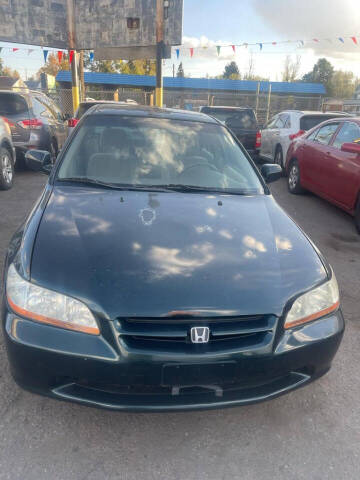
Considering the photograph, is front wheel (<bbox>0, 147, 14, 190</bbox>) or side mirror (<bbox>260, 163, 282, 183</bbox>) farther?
front wheel (<bbox>0, 147, 14, 190</bbox>)

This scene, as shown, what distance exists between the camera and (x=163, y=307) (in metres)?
1.80

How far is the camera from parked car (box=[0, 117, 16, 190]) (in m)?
6.70

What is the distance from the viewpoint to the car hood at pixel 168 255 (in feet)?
6.06

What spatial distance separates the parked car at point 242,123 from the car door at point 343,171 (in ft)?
12.1

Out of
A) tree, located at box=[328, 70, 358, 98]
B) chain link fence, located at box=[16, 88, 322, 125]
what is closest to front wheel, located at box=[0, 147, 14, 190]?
chain link fence, located at box=[16, 88, 322, 125]

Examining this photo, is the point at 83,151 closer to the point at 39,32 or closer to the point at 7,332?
the point at 7,332

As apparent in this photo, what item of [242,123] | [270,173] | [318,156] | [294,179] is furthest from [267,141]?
[270,173]

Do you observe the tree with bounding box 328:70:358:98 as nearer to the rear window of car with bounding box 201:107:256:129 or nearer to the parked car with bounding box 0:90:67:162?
the rear window of car with bounding box 201:107:256:129

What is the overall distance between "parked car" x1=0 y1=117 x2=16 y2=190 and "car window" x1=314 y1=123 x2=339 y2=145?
5428mm

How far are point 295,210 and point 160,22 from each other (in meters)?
10.0

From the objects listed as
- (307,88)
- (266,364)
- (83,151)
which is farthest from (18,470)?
(307,88)

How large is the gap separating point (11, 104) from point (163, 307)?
799 centimetres

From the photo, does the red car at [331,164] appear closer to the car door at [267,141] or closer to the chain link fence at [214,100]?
the car door at [267,141]

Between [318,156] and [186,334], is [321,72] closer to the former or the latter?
[318,156]
